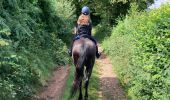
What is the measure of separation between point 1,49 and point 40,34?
9276mm

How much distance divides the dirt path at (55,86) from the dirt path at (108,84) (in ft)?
5.72

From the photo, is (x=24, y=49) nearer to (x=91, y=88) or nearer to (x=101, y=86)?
(x=91, y=88)

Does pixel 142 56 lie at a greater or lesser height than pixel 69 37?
greater

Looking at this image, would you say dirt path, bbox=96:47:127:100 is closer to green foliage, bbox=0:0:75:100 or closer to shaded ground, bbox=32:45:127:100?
shaded ground, bbox=32:45:127:100

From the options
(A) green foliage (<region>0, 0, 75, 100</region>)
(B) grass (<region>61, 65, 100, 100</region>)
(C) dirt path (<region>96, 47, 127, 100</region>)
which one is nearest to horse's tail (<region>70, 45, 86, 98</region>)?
(B) grass (<region>61, 65, 100, 100</region>)

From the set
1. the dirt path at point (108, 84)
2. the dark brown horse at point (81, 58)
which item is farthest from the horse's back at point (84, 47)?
the dirt path at point (108, 84)

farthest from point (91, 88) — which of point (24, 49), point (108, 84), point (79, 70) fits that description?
point (24, 49)

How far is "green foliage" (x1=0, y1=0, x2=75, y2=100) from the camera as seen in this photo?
11.6 m

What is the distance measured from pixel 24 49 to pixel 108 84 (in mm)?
4658

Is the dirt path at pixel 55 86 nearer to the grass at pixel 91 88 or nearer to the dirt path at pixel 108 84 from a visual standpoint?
the grass at pixel 91 88

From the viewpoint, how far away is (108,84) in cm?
1744

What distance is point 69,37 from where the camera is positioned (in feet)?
107

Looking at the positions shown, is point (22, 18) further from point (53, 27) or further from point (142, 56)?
point (53, 27)

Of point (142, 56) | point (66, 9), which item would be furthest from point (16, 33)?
point (66, 9)
